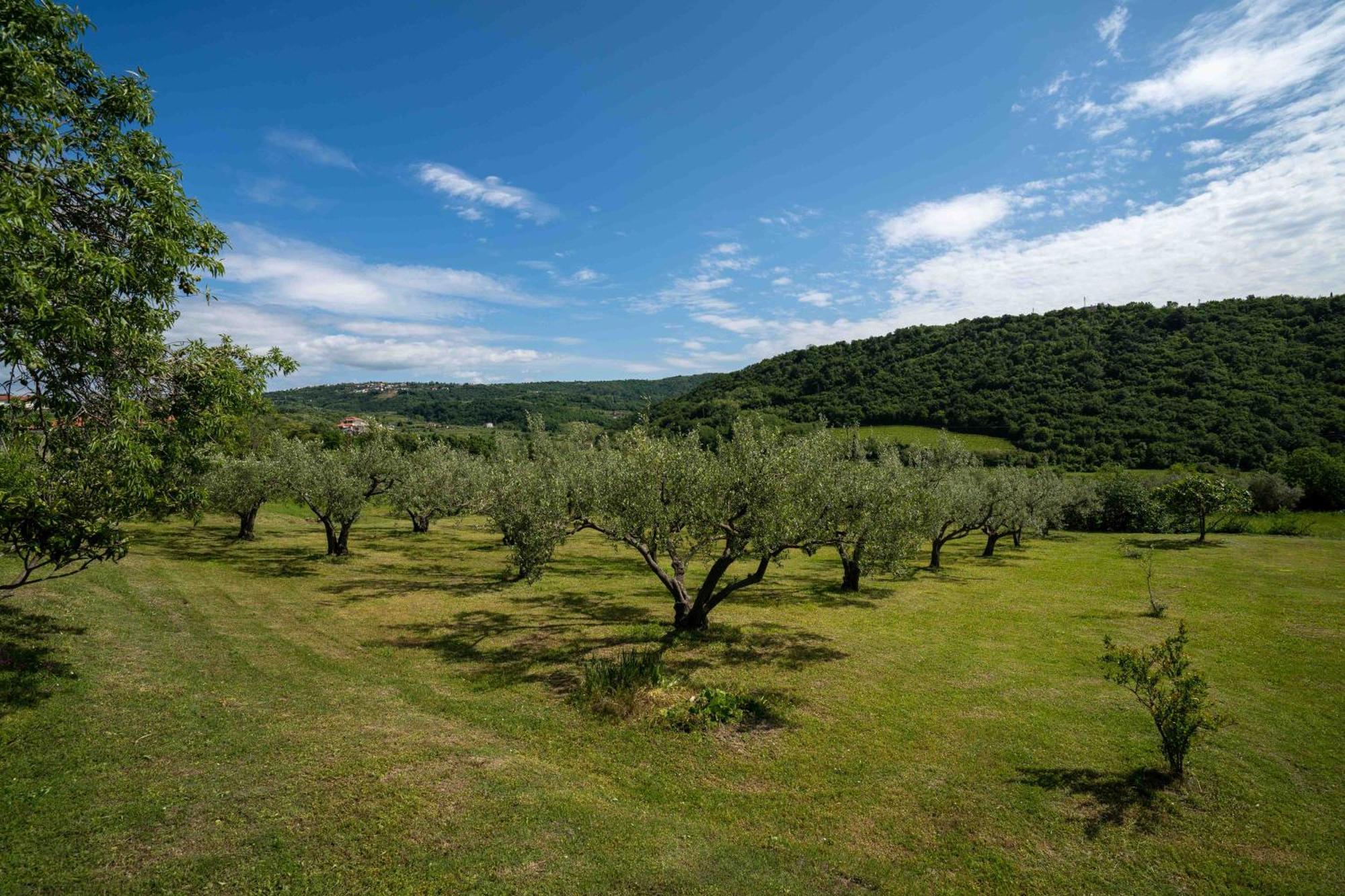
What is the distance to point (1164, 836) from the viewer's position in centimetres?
1206

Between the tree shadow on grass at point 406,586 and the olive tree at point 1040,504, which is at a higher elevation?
the olive tree at point 1040,504

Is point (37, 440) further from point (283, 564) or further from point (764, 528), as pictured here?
point (283, 564)

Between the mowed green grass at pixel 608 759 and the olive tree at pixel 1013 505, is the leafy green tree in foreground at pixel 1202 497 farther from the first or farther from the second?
the mowed green grass at pixel 608 759

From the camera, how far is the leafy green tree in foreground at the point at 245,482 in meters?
42.9

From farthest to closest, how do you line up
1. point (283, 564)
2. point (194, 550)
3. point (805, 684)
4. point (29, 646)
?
1. point (194, 550)
2. point (283, 564)
3. point (805, 684)
4. point (29, 646)

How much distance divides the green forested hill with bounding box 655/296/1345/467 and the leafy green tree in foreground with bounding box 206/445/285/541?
10038 centimetres

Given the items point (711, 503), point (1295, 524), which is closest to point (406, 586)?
point (711, 503)

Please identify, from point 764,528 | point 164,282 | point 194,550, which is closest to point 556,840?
point 764,528

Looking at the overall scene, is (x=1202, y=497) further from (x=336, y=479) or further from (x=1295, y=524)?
(x=336, y=479)

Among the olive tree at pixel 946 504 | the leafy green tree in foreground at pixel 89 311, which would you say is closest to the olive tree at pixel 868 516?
the olive tree at pixel 946 504

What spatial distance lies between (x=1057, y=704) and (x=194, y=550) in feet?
182

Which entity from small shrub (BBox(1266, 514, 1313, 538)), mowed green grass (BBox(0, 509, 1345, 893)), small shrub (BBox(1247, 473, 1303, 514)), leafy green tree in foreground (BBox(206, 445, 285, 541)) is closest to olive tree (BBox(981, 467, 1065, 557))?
mowed green grass (BBox(0, 509, 1345, 893))

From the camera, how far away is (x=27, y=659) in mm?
16094

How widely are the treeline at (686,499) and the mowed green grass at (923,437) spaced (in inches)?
2534
